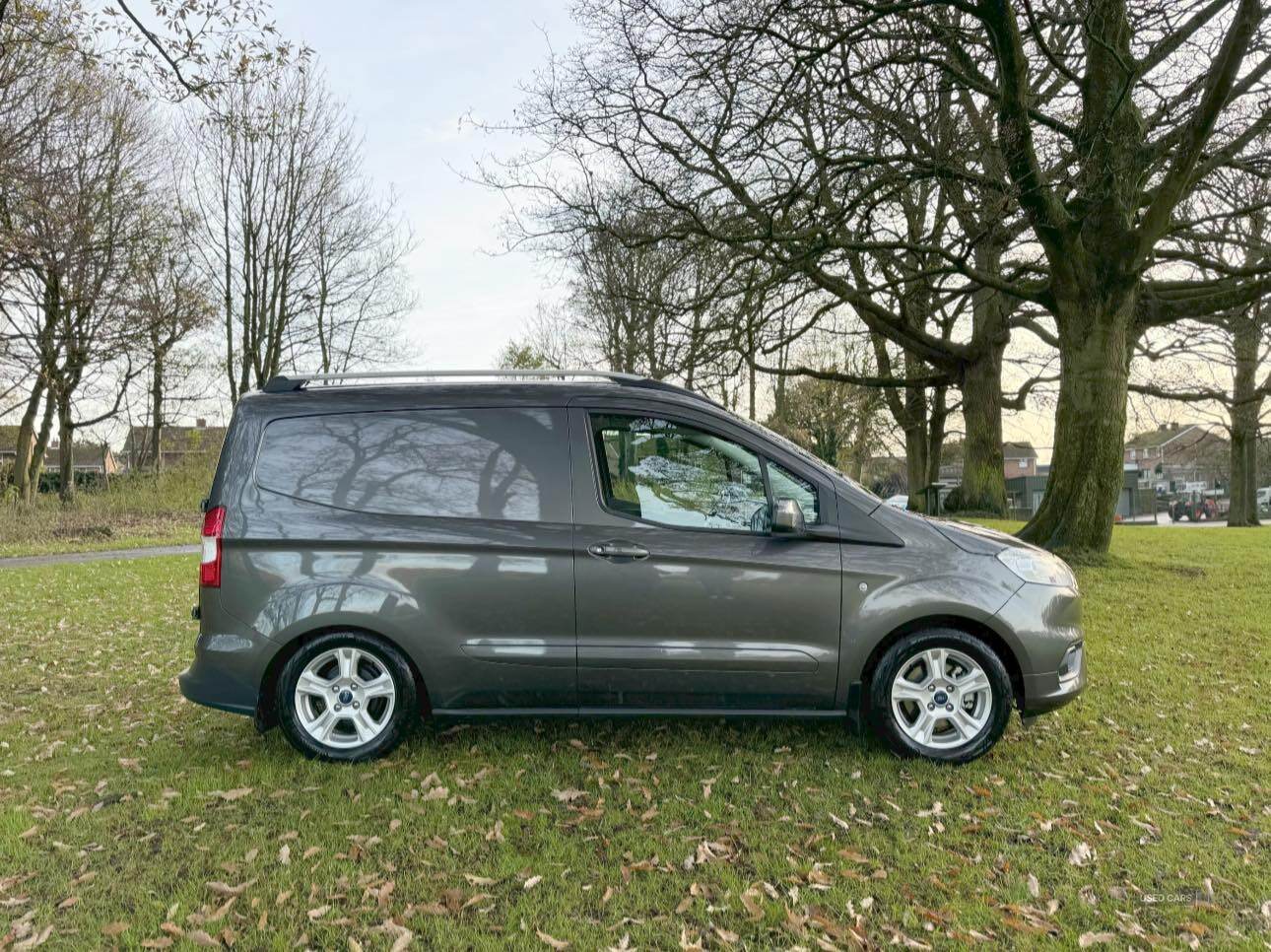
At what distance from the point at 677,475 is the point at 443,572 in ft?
4.22

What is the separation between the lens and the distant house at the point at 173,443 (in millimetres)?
26516

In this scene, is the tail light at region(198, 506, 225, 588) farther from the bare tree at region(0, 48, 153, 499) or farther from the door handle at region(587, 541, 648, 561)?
the bare tree at region(0, 48, 153, 499)

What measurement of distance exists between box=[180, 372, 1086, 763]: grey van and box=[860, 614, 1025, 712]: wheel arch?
0.04 feet

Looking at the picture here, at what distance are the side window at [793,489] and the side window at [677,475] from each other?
66mm

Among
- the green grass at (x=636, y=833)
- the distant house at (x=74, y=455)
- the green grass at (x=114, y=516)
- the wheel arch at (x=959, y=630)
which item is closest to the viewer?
the green grass at (x=636, y=833)

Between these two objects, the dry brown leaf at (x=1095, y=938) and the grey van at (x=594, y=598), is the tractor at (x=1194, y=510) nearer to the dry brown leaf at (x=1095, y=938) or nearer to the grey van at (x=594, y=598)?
the grey van at (x=594, y=598)

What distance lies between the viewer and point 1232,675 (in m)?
5.76

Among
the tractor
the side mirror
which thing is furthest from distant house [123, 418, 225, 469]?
the tractor

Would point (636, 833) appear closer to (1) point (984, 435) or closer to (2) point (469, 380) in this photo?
(2) point (469, 380)

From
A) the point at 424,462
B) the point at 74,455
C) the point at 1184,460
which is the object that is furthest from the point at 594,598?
the point at 1184,460

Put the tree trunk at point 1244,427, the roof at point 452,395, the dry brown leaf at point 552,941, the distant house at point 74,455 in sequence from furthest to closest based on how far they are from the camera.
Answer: the distant house at point 74,455
the tree trunk at point 1244,427
the roof at point 452,395
the dry brown leaf at point 552,941

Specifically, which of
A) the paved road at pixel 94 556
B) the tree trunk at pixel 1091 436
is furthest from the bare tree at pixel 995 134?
the paved road at pixel 94 556

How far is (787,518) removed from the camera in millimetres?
3982

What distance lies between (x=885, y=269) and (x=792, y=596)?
1061 cm
